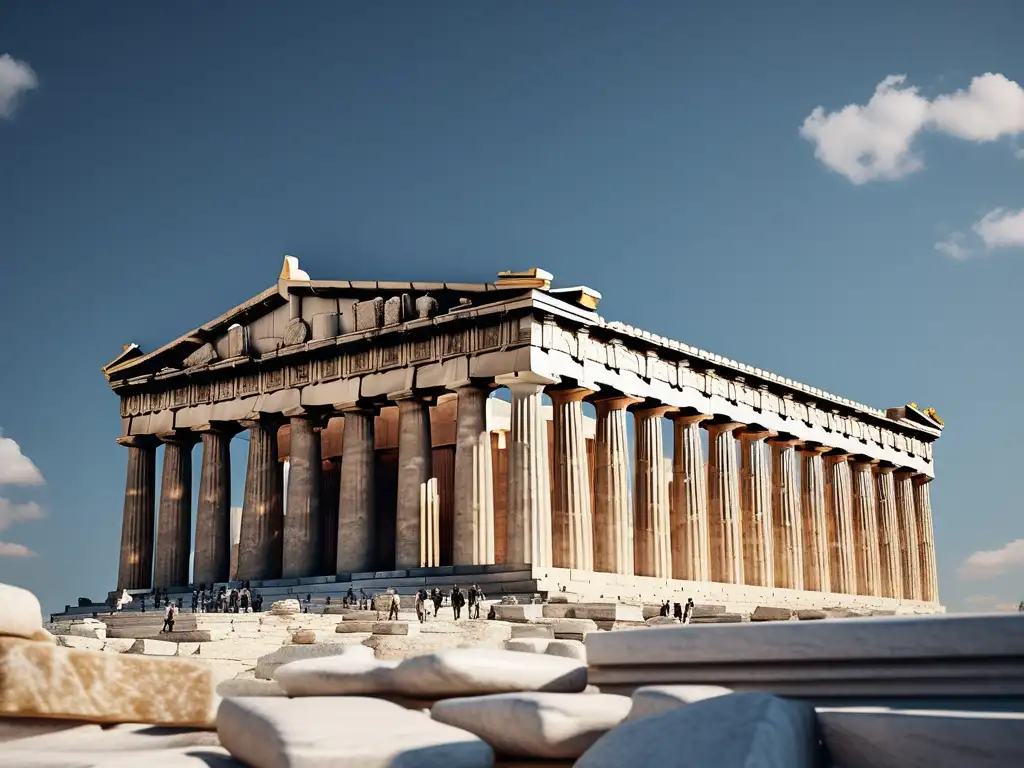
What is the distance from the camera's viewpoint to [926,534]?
219 feet

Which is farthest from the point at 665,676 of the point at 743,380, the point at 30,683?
the point at 743,380

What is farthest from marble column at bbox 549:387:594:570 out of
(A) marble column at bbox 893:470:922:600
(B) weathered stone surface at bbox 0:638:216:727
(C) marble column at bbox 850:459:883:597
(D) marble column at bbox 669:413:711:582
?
(B) weathered stone surface at bbox 0:638:216:727

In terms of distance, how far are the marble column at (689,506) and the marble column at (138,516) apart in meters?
23.4

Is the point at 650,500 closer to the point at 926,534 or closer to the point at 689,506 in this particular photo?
the point at 689,506

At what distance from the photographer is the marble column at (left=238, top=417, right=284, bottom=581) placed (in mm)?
48156

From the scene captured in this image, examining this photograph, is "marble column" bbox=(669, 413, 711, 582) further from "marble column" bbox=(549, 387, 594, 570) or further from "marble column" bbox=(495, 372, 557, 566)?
"marble column" bbox=(495, 372, 557, 566)

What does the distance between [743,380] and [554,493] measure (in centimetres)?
1269

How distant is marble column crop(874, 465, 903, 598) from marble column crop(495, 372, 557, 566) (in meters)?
28.6

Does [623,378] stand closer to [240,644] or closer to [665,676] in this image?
[240,644]

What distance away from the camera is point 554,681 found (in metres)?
8.80

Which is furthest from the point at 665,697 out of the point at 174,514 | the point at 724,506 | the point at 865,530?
the point at 865,530

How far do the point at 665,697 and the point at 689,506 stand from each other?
131 feet

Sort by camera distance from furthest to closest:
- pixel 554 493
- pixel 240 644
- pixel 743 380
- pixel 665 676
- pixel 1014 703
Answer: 1. pixel 743 380
2. pixel 554 493
3. pixel 240 644
4. pixel 665 676
5. pixel 1014 703

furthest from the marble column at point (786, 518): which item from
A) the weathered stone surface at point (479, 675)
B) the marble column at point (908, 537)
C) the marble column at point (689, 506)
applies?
the weathered stone surface at point (479, 675)
